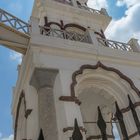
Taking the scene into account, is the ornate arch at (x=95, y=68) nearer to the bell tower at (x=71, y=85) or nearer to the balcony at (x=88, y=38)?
the bell tower at (x=71, y=85)

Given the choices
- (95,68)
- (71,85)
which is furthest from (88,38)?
(71,85)

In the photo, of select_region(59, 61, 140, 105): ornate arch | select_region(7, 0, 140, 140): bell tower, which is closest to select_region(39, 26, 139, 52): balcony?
select_region(7, 0, 140, 140): bell tower

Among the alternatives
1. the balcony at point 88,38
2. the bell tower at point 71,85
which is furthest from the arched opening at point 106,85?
the balcony at point 88,38

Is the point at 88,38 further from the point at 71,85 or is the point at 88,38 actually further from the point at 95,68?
the point at 71,85

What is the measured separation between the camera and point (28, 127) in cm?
752

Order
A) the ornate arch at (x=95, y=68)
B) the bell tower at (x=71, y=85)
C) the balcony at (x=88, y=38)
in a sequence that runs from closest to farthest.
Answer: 1. the bell tower at (x=71, y=85)
2. the ornate arch at (x=95, y=68)
3. the balcony at (x=88, y=38)

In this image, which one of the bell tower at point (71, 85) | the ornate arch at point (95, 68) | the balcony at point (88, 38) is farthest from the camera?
the balcony at point (88, 38)

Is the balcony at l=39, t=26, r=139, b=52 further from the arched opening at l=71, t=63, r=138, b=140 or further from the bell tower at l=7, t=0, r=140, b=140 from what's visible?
the arched opening at l=71, t=63, r=138, b=140

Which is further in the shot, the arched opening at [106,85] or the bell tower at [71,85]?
the arched opening at [106,85]

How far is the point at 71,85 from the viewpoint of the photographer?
775cm

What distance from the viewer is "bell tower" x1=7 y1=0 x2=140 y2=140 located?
692 cm

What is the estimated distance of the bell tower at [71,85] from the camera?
6.92 metres

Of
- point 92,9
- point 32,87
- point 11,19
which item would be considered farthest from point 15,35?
point 92,9

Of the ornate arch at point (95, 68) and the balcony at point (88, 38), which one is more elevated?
the balcony at point (88, 38)
